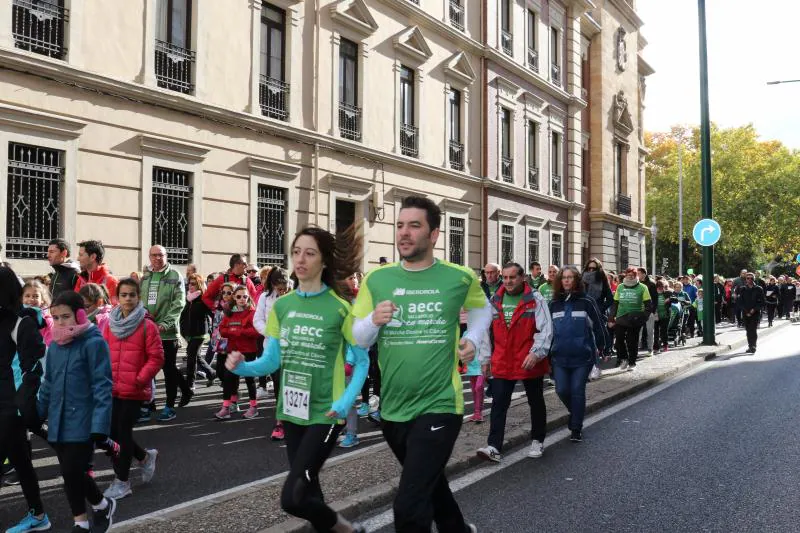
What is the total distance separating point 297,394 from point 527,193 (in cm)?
2205

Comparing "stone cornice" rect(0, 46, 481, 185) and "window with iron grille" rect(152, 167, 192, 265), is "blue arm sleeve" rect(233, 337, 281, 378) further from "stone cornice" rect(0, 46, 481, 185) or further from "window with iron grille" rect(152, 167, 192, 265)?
"window with iron grille" rect(152, 167, 192, 265)

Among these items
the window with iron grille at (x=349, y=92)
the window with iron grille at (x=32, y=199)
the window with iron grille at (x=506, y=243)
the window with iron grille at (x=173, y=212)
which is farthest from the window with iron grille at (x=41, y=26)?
the window with iron grille at (x=506, y=243)

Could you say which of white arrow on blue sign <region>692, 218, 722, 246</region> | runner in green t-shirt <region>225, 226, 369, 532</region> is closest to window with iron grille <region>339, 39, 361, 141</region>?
white arrow on blue sign <region>692, 218, 722, 246</region>

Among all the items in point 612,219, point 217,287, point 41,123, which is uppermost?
point 612,219

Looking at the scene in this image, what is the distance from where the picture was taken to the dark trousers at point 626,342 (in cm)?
1409

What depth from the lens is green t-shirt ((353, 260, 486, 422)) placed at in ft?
12.6

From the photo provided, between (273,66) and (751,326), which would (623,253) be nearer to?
(751,326)

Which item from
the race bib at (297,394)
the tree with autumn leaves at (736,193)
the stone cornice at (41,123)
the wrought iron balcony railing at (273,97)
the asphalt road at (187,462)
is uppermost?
the tree with autumn leaves at (736,193)

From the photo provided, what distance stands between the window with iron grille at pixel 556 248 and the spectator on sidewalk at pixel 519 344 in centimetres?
2104

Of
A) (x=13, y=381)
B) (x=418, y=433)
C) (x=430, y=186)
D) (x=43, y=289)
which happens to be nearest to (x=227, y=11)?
(x=430, y=186)

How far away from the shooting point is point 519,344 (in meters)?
7.16

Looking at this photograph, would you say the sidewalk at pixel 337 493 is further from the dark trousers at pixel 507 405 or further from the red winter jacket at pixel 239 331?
the red winter jacket at pixel 239 331

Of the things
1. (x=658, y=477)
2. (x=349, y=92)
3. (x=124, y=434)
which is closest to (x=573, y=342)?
(x=658, y=477)

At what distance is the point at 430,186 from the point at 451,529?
1680 centimetres
